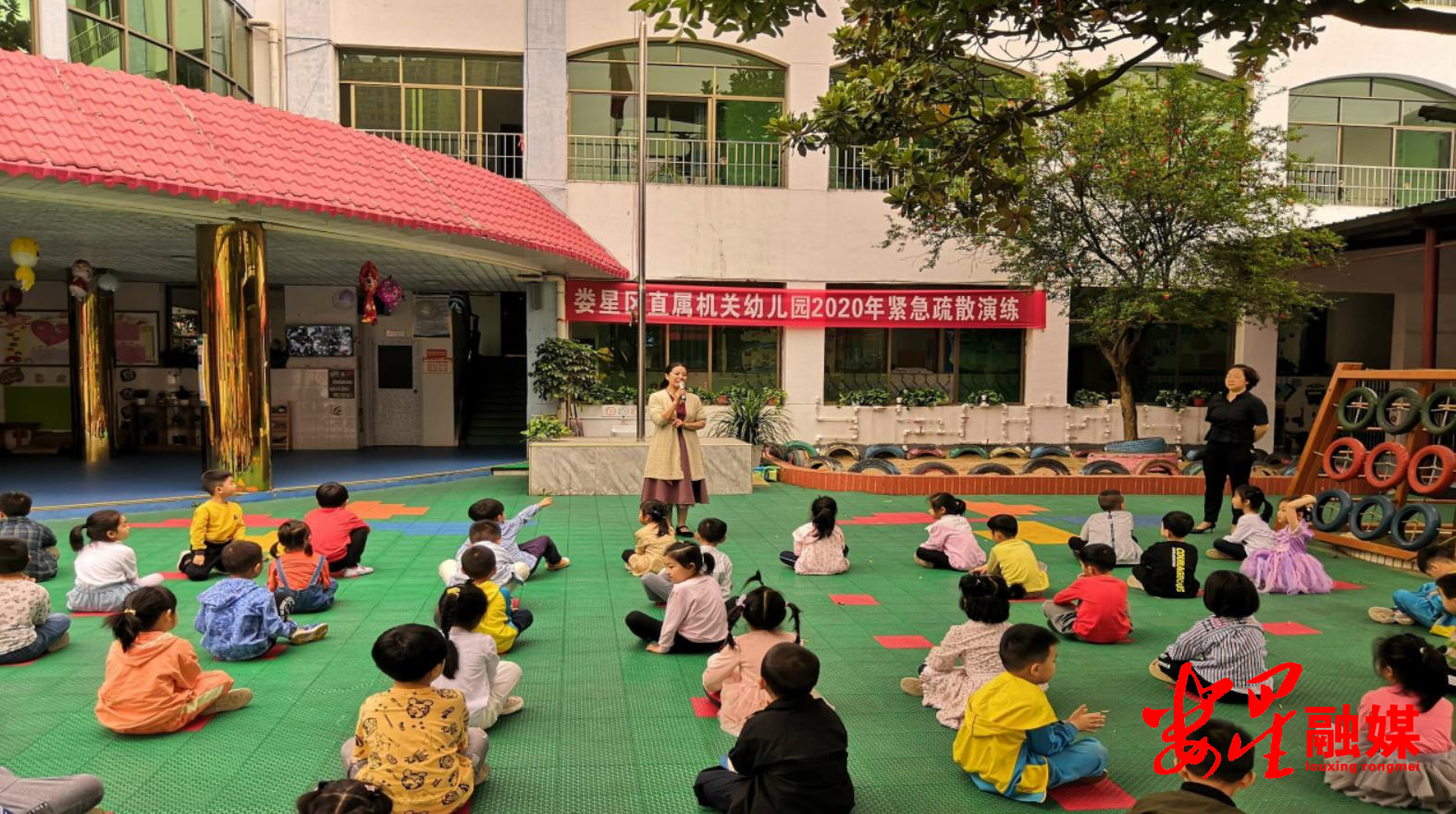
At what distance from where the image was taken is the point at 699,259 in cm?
1555

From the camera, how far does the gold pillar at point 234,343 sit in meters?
9.91

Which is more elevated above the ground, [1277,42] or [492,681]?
[1277,42]

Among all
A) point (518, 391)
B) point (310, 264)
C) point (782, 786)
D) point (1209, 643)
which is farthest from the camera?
point (518, 391)

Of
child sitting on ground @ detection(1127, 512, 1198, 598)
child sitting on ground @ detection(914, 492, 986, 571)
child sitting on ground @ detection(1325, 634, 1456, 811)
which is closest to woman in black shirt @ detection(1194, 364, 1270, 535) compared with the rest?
child sitting on ground @ detection(1127, 512, 1198, 598)

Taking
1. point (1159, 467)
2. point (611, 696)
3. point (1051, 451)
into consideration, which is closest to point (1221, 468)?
point (1159, 467)

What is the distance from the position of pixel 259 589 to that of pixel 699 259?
11.2 metres

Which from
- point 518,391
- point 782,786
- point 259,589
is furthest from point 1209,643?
point 518,391

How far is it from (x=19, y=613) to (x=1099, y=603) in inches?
243

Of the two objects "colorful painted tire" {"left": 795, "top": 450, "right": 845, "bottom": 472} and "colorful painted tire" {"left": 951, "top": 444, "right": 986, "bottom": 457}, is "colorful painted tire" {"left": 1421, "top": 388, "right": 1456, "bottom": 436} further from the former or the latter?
"colorful painted tire" {"left": 951, "top": 444, "right": 986, "bottom": 457}

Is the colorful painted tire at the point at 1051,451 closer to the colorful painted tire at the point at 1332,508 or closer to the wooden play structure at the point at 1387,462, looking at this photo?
the wooden play structure at the point at 1387,462

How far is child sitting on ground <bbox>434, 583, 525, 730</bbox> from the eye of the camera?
400cm

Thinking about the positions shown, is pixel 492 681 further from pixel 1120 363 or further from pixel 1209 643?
pixel 1120 363

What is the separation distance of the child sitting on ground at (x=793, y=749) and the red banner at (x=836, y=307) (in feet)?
40.6

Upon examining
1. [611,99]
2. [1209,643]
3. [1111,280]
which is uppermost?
[611,99]
